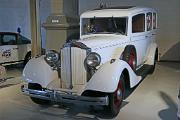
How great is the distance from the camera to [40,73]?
4973 millimetres

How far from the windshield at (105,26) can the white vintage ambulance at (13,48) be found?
356 cm

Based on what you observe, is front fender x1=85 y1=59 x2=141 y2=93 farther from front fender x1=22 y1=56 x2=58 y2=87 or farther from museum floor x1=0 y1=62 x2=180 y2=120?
front fender x1=22 y1=56 x2=58 y2=87

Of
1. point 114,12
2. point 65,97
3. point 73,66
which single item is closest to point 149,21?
point 114,12

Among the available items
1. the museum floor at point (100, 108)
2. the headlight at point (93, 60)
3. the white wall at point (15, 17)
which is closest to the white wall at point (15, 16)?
the white wall at point (15, 17)

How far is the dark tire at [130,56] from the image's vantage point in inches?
209

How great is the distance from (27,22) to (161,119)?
9461mm

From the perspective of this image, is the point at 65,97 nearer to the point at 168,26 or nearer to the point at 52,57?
the point at 52,57

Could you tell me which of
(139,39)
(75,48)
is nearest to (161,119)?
(75,48)

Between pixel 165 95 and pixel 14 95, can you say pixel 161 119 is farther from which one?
pixel 14 95

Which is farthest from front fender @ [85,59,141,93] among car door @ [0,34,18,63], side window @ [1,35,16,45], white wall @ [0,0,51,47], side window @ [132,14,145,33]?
white wall @ [0,0,51,47]

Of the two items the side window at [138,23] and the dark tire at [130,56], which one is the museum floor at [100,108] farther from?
the side window at [138,23]

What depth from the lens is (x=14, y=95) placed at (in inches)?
237

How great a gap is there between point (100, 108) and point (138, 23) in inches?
97.5

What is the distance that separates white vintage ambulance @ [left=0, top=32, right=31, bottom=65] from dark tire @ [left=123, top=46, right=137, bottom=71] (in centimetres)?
467
